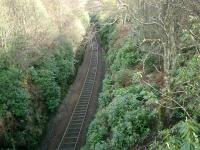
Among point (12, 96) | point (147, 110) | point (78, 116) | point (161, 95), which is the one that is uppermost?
point (161, 95)

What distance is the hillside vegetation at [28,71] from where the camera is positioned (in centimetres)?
1931

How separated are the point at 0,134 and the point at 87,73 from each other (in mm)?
17737

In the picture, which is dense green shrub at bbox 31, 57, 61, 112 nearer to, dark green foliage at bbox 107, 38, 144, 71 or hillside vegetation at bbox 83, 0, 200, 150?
hillside vegetation at bbox 83, 0, 200, 150

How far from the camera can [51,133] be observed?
2284 centimetres

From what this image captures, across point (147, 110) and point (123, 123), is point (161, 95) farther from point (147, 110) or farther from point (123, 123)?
point (123, 123)

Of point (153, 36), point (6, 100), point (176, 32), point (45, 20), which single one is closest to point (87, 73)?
point (45, 20)

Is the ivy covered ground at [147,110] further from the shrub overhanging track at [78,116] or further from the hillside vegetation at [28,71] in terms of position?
the hillside vegetation at [28,71]

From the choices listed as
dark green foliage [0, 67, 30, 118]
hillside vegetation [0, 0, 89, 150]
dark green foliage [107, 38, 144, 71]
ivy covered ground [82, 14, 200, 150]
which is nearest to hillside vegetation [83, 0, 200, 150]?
ivy covered ground [82, 14, 200, 150]

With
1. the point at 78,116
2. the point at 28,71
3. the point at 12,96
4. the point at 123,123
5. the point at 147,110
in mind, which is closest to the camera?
the point at 147,110

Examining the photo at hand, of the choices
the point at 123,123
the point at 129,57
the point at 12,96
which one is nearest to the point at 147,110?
the point at 123,123

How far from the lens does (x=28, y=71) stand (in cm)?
2303

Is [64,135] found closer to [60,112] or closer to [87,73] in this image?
[60,112]

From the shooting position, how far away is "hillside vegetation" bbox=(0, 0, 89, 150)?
19.3 metres

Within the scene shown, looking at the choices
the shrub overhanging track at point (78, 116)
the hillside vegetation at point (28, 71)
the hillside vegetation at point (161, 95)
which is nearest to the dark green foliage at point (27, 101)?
the hillside vegetation at point (28, 71)
